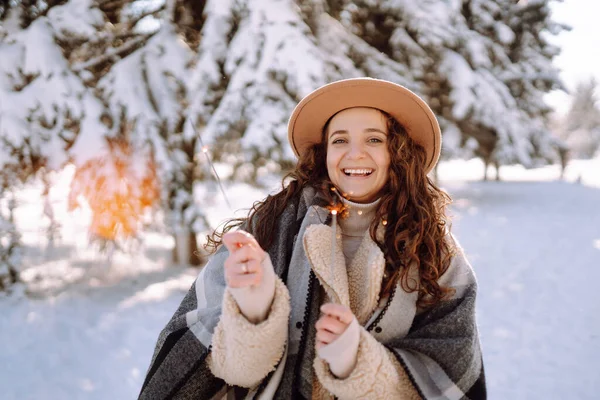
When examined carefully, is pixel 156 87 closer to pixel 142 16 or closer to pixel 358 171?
pixel 142 16

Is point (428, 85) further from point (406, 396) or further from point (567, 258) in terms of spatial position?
point (406, 396)

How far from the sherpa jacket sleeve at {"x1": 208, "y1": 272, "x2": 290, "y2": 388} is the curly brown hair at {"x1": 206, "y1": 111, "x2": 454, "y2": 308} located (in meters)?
0.41

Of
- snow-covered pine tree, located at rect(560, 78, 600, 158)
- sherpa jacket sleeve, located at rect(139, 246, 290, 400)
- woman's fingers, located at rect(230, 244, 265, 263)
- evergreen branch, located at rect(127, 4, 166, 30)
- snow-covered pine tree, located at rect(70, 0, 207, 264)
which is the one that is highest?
→ woman's fingers, located at rect(230, 244, 265, 263)

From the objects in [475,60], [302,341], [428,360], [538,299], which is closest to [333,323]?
[302,341]

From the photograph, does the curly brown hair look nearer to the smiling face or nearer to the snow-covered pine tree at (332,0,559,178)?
the smiling face

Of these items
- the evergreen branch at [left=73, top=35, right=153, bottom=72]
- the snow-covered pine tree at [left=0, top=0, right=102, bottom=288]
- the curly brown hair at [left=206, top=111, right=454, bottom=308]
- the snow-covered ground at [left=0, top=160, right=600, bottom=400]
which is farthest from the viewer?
the evergreen branch at [left=73, top=35, right=153, bottom=72]

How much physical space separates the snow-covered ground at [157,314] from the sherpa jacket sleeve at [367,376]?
1.31 meters

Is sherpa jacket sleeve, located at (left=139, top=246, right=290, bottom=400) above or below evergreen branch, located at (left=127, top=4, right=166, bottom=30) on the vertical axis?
above

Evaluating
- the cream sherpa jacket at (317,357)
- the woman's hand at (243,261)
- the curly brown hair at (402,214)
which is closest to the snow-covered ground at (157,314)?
the curly brown hair at (402,214)

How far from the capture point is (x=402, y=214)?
1779mm

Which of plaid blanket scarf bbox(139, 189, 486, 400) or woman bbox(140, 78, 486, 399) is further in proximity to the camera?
plaid blanket scarf bbox(139, 189, 486, 400)

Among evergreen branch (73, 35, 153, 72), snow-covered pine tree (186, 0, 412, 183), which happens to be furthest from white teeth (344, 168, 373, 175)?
evergreen branch (73, 35, 153, 72)

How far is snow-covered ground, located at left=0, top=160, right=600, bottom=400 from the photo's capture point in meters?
4.15

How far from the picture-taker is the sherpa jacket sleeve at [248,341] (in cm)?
141
